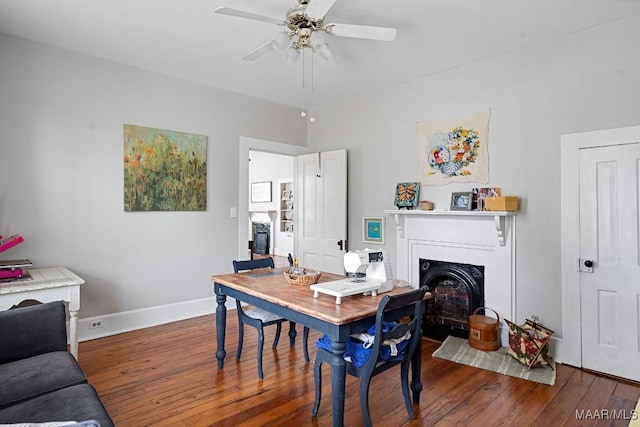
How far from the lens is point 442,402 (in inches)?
95.9

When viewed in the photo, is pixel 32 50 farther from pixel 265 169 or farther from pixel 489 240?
pixel 265 169

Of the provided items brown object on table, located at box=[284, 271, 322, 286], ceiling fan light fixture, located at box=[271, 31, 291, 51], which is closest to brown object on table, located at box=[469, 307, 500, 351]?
brown object on table, located at box=[284, 271, 322, 286]

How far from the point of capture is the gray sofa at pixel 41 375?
59.5 inches

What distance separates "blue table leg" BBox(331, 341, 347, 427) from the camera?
1921 millimetres

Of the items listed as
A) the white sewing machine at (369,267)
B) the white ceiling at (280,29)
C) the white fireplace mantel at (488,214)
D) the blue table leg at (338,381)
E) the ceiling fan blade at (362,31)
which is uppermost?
the white ceiling at (280,29)

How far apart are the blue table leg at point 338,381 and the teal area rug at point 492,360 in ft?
5.17

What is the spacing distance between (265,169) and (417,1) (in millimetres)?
7710

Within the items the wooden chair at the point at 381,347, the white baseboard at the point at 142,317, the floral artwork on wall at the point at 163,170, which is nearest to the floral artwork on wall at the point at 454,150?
the wooden chair at the point at 381,347

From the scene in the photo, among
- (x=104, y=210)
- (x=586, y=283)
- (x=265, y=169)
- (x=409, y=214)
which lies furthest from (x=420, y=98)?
(x=265, y=169)

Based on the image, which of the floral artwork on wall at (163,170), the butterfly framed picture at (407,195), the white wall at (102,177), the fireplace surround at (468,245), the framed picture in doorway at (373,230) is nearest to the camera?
the white wall at (102,177)

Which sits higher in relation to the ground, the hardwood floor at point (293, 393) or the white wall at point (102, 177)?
the white wall at point (102, 177)

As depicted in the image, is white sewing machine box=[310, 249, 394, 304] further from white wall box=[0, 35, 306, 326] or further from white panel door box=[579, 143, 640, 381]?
white wall box=[0, 35, 306, 326]

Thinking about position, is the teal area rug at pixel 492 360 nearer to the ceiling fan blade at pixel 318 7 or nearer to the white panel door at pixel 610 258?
the white panel door at pixel 610 258

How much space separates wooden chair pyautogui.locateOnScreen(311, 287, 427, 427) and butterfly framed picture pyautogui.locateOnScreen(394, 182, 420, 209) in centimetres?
187
